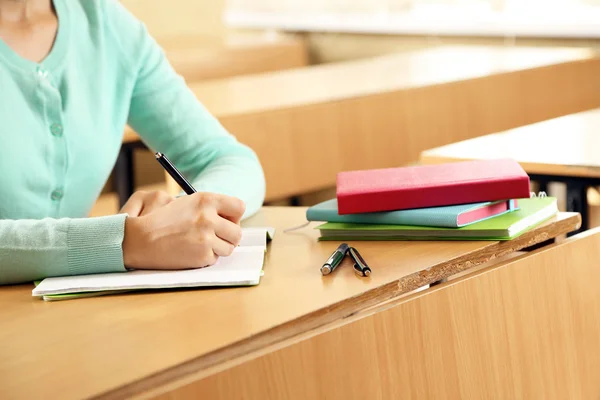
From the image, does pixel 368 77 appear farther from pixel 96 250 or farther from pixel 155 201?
pixel 96 250

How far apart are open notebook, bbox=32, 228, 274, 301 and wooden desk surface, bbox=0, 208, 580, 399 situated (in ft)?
0.04

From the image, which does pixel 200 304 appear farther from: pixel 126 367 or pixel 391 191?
pixel 391 191

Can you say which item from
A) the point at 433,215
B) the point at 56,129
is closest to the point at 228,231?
the point at 433,215

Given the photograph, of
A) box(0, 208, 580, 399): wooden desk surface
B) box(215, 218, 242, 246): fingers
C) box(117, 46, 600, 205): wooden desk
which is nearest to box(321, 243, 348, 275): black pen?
box(0, 208, 580, 399): wooden desk surface

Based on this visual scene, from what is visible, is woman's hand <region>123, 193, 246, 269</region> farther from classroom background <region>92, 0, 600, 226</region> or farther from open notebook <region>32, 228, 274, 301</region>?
classroom background <region>92, 0, 600, 226</region>

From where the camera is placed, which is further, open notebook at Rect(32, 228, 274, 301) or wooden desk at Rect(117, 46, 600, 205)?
wooden desk at Rect(117, 46, 600, 205)

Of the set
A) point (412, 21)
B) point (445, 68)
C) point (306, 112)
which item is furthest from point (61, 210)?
Result: point (412, 21)

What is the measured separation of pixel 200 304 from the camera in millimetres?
1070

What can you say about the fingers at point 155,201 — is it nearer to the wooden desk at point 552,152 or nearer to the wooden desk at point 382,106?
the wooden desk at point 552,152

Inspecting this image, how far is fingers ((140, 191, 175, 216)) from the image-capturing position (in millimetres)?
1314

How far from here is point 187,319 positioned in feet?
3.36

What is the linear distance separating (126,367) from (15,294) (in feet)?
1.07

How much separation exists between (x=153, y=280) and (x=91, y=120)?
0.54 m

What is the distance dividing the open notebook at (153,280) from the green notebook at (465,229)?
0.15m
